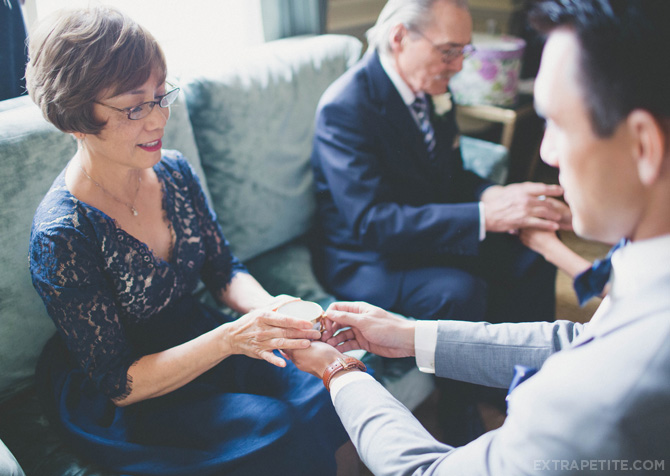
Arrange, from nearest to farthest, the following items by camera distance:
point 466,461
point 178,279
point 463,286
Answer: point 466,461
point 178,279
point 463,286

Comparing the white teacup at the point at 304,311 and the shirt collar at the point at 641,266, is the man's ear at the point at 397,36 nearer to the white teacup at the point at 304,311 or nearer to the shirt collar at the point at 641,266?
the white teacup at the point at 304,311

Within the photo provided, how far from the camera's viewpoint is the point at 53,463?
108 centimetres

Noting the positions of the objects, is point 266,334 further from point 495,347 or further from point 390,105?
point 390,105

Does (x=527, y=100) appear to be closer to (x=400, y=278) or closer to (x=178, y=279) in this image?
(x=400, y=278)

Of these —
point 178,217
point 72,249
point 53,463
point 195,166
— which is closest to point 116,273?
point 72,249

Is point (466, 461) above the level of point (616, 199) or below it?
below

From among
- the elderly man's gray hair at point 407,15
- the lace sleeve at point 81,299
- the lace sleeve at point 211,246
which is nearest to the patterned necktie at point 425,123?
the elderly man's gray hair at point 407,15

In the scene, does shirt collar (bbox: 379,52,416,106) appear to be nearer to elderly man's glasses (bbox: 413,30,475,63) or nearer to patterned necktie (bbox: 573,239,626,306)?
elderly man's glasses (bbox: 413,30,475,63)

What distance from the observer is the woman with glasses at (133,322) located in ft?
3.32

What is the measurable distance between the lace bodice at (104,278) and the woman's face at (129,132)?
0.13 meters

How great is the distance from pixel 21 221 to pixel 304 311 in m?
0.72

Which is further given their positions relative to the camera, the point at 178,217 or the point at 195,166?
the point at 195,166

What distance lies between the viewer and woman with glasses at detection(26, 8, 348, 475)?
1.01 metres

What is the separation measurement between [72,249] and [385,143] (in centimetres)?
104
